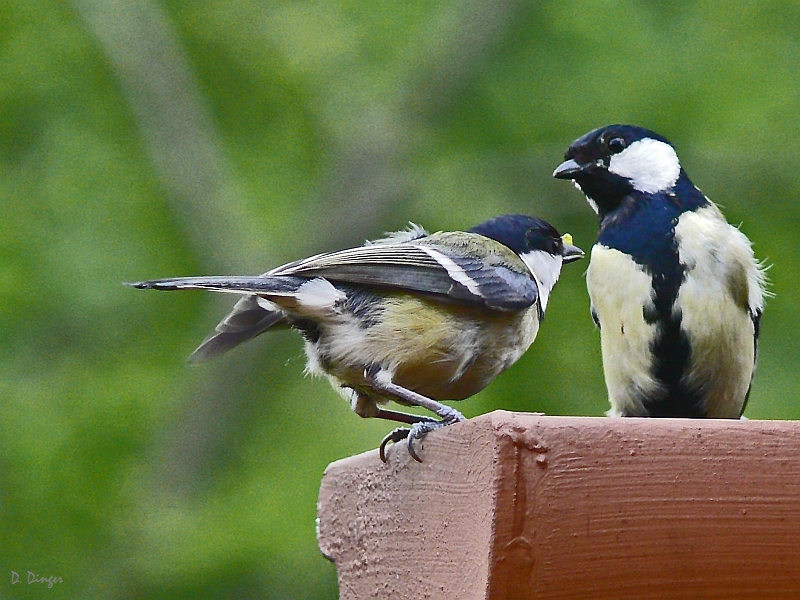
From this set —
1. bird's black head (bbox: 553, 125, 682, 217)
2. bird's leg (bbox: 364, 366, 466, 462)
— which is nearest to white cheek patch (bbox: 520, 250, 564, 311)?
bird's black head (bbox: 553, 125, 682, 217)

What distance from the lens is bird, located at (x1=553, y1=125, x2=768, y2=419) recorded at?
2.36 m

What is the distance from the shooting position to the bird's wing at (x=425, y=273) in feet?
6.84

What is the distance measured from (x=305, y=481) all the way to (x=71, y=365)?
1206 mm

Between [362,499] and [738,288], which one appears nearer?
[362,499]

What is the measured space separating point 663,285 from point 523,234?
1.11 ft

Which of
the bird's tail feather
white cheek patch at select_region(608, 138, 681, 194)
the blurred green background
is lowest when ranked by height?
the bird's tail feather

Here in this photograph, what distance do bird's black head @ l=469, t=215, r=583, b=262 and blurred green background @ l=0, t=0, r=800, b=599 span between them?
5.01 ft

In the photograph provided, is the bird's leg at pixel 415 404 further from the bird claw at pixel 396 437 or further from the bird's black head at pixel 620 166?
the bird's black head at pixel 620 166

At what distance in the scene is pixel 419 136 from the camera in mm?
5402

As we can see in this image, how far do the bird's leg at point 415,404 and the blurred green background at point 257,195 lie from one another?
1.90 meters

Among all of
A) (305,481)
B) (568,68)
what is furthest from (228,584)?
(568,68)

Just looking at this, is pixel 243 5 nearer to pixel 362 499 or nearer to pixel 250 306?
pixel 250 306

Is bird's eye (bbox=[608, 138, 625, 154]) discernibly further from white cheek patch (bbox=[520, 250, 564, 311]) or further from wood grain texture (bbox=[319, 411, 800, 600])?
wood grain texture (bbox=[319, 411, 800, 600])

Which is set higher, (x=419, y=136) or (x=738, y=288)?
(x=419, y=136)
